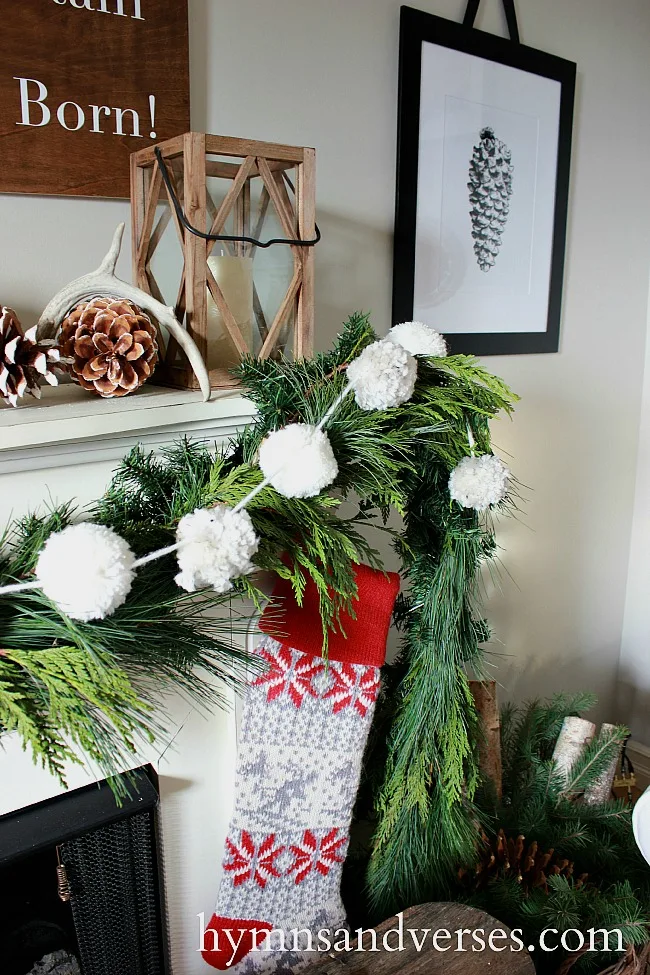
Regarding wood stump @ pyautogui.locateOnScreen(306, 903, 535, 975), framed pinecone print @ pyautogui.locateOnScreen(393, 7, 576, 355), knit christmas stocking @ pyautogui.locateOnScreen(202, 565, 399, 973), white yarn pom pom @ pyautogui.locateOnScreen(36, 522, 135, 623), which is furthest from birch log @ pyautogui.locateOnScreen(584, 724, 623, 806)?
white yarn pom pom @ pyautogui.locateOnScreen(36, 522, 135, 623)

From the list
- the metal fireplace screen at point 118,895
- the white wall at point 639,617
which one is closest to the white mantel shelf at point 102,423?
the metal fireplace screen at point 118,895

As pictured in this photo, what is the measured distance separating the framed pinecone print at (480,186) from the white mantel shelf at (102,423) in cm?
65

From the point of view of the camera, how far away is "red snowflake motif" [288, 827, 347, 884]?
1.07 meters

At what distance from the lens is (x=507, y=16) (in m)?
1.53

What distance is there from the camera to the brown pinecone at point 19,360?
0.76 m

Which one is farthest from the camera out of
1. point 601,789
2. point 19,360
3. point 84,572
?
point 601,789

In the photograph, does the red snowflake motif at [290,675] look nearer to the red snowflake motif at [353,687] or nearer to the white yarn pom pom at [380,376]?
the red snowflake motif at [353,687]

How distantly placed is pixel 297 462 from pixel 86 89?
60cm

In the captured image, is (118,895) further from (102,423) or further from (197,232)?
(197,232)

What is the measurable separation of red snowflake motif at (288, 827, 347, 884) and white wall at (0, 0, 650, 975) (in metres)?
0.12

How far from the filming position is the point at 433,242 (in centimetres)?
149

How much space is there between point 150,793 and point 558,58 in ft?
5.29

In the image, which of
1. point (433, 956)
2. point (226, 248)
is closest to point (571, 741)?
point (433, 956)

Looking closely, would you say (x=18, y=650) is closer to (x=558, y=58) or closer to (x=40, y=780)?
(x=40, y=780)
